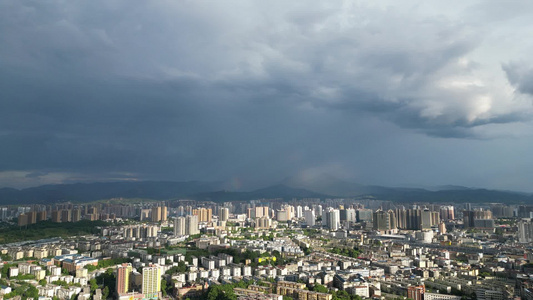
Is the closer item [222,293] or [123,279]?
[222,293]

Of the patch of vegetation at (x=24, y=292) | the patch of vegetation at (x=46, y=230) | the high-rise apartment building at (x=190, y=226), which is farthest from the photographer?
the high-rise apartment building at (x=190, y=226)

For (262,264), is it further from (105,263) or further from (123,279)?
(105,263)

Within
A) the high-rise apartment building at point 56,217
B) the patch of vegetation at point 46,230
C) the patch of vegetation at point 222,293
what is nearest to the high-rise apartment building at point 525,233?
the patch of vegetation at point 222,293

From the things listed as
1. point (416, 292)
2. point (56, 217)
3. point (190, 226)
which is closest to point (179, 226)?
point (190, 226)

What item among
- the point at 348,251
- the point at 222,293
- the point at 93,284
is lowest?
the point at 348,251

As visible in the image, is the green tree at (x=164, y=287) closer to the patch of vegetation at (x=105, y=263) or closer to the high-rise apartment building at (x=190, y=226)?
the patch of vegetation at (x=105, y=263)

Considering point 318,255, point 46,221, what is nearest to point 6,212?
point 46,221

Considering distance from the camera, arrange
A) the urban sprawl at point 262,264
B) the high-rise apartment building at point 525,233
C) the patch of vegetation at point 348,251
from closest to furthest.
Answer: the urban sprawl at point 262,264, the patch of vegetation at point 348,251, the high-rise apartment building at point 525,233

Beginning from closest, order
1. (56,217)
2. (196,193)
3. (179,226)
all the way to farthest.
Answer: (179,226) < (56,217) < (196,193)

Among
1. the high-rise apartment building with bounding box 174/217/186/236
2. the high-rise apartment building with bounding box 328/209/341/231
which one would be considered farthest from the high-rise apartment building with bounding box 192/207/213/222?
the high-rise apartment building with bounding box 328/209/341/231

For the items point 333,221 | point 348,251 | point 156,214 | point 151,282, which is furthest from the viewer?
point 156,214

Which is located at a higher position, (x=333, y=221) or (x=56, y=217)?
(x=56, y=217)

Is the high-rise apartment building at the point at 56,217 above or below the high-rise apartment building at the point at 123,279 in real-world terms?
above
